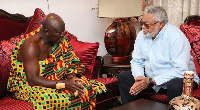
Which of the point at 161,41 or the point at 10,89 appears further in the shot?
the point at 161,41

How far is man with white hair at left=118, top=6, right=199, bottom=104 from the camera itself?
2148mm

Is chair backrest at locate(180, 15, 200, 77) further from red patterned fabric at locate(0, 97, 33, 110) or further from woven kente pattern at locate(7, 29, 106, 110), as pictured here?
red patterned fabric at locate(0, 97, 33, 110)

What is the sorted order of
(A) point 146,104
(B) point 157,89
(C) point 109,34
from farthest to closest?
(C) point 109,34
(B) point 157,89
(A) point 146,104

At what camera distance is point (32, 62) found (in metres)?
1.96

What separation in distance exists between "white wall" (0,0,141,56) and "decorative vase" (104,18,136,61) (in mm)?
453

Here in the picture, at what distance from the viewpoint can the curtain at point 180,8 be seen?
10.3 feet

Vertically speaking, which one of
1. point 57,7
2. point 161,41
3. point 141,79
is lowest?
point 141,79

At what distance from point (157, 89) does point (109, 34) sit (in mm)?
922

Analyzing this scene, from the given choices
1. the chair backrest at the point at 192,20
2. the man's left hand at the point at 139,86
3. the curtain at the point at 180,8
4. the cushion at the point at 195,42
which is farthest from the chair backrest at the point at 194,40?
the curtain at the point at 180,8

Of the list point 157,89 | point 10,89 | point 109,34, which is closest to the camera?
point 10,89

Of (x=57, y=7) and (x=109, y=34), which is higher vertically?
(x=57, y=7)

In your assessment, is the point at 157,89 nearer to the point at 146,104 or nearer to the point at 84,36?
the point at 146,104

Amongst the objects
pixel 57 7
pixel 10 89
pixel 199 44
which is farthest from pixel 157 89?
pixel 57 7

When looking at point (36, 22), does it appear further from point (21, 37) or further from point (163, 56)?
point (163, 56)
